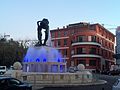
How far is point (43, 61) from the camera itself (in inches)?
1414

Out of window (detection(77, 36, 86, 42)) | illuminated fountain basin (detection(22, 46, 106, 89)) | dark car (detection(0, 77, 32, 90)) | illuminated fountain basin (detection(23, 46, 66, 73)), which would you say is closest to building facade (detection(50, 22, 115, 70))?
window (detection(77, 36, 86, 42))

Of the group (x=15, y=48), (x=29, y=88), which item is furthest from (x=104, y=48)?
(x=29, y=88)

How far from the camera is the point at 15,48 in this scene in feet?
270

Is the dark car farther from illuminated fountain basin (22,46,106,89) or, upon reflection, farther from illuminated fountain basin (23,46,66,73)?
illuminated fountain basin (23,46,66,73)

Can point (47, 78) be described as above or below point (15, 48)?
below

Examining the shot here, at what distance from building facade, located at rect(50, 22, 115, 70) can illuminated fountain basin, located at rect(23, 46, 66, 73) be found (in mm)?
51821

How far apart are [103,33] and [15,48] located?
3468 centimetres

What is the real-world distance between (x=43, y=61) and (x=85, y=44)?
56003mm

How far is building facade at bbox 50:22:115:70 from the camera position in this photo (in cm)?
9056

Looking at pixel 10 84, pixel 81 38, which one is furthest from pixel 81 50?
pixel 10 84

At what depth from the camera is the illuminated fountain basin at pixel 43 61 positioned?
35.5 meters

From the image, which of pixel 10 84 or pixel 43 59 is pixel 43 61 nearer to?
pixel 43 59

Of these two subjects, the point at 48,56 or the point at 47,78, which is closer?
the point at 47,78

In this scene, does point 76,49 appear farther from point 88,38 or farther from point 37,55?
point 37,55
